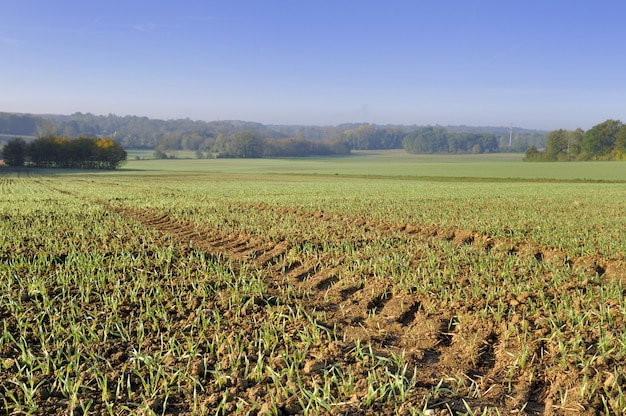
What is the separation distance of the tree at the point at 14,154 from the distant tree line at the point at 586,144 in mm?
123113

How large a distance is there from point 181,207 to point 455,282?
13.8 meters

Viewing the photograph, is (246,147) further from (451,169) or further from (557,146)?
(557,146)

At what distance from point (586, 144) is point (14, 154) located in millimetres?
132937

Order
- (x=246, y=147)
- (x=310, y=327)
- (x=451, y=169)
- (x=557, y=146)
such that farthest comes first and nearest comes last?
(x=246, y=147) < (x=557, y=146) < (x=451, y=169) < (x=310, y=327)

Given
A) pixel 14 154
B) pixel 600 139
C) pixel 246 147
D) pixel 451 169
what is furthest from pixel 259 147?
pixel 600 139

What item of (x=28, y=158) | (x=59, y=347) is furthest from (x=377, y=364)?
(x=28, y=158)

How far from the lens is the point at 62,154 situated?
88.8 meters

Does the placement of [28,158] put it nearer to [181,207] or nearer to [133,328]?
[181,207]

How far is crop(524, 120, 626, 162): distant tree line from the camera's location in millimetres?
114938

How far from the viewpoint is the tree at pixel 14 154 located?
85.4m

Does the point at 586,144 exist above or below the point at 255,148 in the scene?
above

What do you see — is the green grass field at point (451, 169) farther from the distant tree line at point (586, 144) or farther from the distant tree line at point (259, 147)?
the distant tree line at point (259, 147)

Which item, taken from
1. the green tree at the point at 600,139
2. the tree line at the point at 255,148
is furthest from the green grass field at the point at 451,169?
the tree line at the point at 255,148

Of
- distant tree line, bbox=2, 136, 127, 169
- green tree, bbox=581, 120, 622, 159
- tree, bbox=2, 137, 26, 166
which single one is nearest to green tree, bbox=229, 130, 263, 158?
distant tree line, bbox=2, 136, 127, 169
